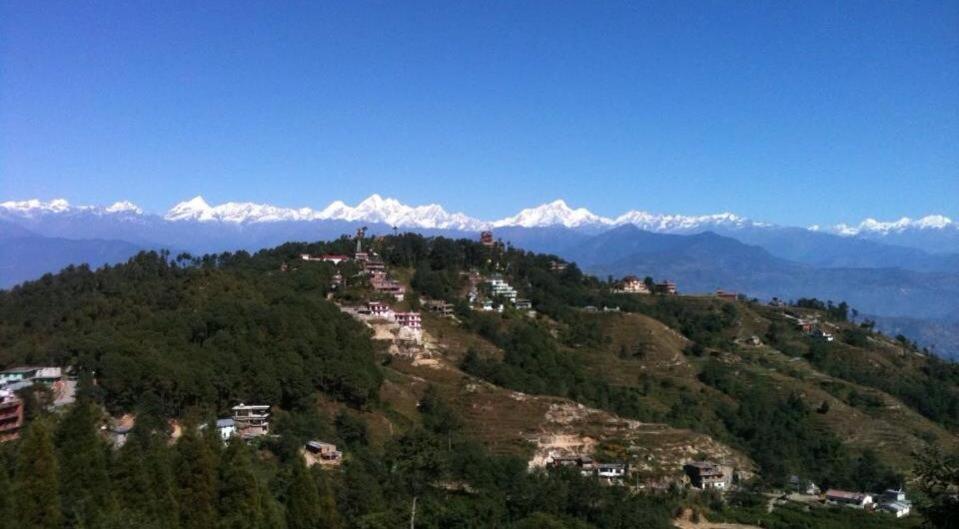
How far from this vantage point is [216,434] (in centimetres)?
2436

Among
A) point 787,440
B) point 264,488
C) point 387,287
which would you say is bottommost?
point 787,440

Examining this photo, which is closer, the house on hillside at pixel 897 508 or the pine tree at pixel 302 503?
the pine tree at pixel 302 503

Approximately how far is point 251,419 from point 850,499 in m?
31.9

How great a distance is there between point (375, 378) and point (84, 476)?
22344 mm

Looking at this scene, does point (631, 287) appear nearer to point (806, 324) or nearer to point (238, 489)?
point (806, 324)

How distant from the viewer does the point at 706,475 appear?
40.8 m

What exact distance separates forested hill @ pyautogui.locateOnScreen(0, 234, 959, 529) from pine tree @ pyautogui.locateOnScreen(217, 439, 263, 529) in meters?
0.07

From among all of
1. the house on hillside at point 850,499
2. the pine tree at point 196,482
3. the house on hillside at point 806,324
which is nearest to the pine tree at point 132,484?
the pine tree at point 196,482

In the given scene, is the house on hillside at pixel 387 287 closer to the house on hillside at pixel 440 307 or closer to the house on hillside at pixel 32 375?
the house on hillside at pixel 440 307

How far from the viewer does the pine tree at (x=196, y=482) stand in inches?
845

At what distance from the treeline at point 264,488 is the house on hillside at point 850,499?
13.3 metres

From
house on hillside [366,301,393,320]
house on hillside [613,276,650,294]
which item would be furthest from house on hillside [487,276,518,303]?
house on hillside [613,276,650,294]

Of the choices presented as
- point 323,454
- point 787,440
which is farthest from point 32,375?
point 787,440

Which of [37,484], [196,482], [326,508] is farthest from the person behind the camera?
[326,508]
